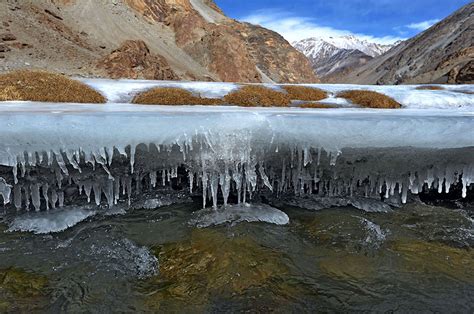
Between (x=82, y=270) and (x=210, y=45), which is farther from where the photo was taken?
(x=210, y=45)

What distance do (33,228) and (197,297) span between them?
13.8 feet

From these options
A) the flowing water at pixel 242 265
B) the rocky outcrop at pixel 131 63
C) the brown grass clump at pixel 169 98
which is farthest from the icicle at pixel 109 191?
the rocky outcrop at pixel 131 63

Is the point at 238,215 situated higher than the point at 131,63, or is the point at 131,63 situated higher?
the point at 131,63

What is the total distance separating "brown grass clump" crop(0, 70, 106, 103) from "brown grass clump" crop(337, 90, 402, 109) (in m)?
11.4

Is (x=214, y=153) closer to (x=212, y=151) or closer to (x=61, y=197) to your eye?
(x=212, y=151)

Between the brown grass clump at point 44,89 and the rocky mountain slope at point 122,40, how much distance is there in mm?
14705

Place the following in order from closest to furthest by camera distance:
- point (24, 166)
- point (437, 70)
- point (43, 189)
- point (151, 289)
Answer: point (151, 289) < point (24, 166) < point (43, 189) < point (437, 70)

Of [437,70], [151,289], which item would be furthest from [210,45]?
[151,289]

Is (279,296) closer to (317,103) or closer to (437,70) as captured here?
(317,103)

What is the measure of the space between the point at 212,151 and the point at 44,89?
9627 millimetres

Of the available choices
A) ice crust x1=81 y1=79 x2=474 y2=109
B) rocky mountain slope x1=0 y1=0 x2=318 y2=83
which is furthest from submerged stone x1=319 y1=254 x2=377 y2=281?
rocky mountain slope x1=0 y1=0 x2=318 y2=83

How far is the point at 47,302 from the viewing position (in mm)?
5016

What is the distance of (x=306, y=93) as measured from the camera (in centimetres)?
1834

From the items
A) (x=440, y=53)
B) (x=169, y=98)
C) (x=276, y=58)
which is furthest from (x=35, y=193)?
(x=440, y=53)
